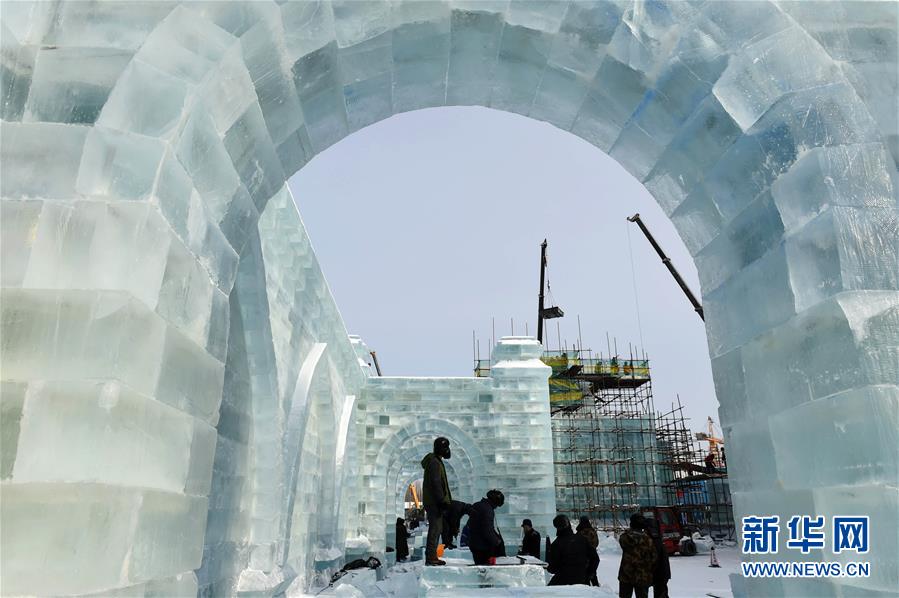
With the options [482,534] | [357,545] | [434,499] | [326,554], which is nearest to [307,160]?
[434,499]

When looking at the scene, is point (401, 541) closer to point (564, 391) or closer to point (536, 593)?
point (536, 593)

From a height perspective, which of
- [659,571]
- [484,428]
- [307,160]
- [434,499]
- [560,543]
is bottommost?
[659,571]

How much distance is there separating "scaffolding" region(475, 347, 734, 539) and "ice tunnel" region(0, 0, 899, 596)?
69.0ft

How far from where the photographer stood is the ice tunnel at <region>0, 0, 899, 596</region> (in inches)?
69.9

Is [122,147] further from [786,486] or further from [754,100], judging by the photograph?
[786,486]

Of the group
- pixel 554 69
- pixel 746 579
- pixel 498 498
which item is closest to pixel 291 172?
A: pixel 554 69

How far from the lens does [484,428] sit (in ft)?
47.3

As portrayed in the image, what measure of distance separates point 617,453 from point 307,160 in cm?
2366

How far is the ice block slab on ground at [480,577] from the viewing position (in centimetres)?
473

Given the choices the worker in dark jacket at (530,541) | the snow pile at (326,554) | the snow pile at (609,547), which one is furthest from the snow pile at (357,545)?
the snow pile at (609,547)

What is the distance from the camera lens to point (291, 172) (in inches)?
119

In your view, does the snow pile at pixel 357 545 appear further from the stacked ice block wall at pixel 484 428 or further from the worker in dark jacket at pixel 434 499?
the worker in dark jacket at pixel 434 499

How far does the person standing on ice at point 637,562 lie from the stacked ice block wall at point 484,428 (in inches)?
332

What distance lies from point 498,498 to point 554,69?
15.3 feet
